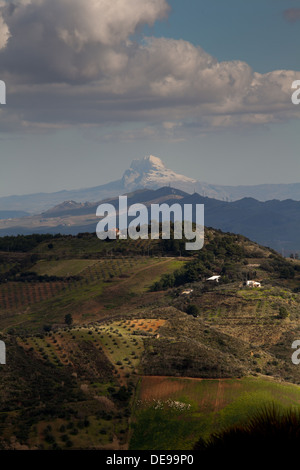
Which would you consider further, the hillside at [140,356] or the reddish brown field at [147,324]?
the reddish brown field at [147,324]

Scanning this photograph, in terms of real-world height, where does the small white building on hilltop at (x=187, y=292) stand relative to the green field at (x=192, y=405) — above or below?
above

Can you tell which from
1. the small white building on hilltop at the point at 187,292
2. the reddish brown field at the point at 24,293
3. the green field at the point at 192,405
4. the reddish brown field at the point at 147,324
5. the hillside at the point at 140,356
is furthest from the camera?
the reddish brown field at the point at 24,293

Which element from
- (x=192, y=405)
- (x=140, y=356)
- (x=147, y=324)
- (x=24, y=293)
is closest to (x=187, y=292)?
(x=24, y=293)

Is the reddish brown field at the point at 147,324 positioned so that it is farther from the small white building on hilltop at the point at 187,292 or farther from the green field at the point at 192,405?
the small white building on hilltop at the point at 187,292

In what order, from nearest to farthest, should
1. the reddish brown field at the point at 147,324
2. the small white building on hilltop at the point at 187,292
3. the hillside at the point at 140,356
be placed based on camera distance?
1. the hillside at the point at 140,356
2. the reddish brown field at the point at 147,324
3. the small white building on hilltop at the point at 187,292

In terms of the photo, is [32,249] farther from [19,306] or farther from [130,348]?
[130,348]

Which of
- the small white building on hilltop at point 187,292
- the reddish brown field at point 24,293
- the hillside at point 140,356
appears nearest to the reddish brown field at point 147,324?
the hillside at point 140,356

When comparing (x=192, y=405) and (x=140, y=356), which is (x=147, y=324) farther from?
(x=192, y=405)

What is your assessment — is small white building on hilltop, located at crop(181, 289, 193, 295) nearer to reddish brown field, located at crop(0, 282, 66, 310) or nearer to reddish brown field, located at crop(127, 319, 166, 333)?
reddish brown field, located at crop(0, 282, 66, 310)
